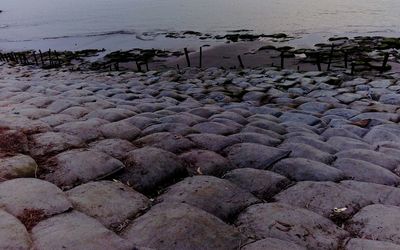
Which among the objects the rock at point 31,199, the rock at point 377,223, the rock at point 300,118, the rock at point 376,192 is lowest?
the rock at point 300,118

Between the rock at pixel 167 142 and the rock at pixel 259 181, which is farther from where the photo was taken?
the rock at pixel 167 142

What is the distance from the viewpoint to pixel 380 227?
11.1 ft

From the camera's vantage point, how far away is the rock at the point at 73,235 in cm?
286

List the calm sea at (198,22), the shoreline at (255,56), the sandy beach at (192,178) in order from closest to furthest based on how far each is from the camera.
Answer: the sandy beach at (192,178) → the shoreline at (255,56) → the calm sea at (198,22)

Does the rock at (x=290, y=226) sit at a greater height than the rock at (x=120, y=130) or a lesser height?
lesser

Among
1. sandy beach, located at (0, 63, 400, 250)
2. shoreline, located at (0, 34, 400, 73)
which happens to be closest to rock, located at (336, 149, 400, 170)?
sandy beach, located at (0, 63, 400, 250)

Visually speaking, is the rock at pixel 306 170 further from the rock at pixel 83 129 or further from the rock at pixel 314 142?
the rock at pixel 83 129

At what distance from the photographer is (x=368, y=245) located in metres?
3.09

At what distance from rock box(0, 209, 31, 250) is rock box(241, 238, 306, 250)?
1.62 m

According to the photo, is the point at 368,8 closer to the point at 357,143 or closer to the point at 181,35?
the point at 181,35

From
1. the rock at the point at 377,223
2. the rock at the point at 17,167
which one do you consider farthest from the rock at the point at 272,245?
the rock at the point at 17,167

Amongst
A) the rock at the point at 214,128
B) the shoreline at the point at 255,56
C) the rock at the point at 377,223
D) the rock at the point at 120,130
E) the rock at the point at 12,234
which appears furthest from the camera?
the shoreline at the point at 255,56

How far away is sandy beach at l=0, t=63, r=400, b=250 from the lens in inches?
124

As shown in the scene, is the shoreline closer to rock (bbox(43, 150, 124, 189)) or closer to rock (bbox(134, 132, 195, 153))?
rock (bbox(134, 132, 195, 153))
